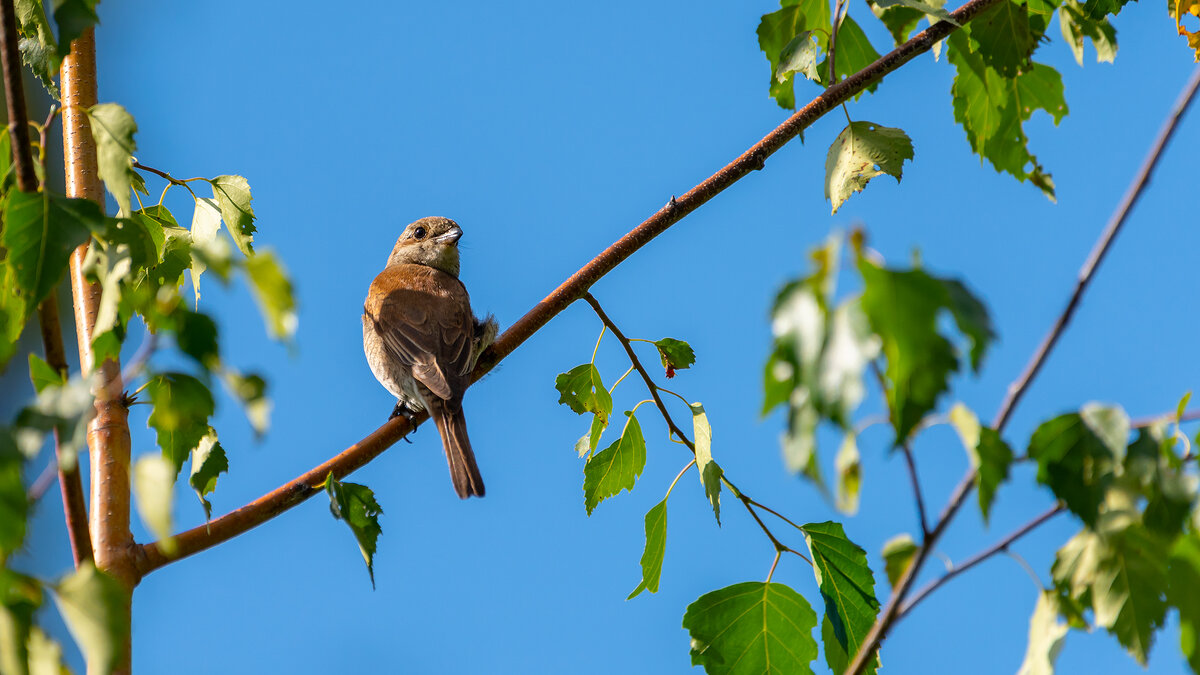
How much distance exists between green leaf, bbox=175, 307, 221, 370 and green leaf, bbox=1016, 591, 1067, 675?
5.31 feet

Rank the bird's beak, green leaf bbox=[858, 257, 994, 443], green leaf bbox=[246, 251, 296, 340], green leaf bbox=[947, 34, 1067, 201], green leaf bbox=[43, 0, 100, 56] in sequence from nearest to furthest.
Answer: green leaf bbox=[858, 257, 994, 443]
green leaf bbox=[246, 251, 296, 340]
green leaf bbox=[43, 0, 100, 56]
green leaf bbox=[947, 34, 1067, 201]
the bird's beak

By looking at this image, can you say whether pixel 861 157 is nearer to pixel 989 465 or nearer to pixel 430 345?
pixel 989 465

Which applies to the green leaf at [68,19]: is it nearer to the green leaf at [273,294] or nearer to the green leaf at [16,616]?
the green leaf at [273,294]

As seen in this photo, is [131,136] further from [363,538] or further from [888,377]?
[888,377]

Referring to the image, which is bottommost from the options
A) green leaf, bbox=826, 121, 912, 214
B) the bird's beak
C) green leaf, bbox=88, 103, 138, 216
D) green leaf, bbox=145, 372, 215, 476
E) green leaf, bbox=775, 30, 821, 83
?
green leaf, bbox=145, 372, 215, 476

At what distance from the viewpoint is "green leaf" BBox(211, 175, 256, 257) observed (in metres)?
3.48

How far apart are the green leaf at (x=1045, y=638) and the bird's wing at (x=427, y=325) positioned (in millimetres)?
3258

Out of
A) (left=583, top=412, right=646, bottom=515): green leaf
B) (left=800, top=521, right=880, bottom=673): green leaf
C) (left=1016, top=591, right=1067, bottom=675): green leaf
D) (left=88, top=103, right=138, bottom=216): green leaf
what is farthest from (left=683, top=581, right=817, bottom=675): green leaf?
(left=88, top=103, right=138, bottom=216): green leaf

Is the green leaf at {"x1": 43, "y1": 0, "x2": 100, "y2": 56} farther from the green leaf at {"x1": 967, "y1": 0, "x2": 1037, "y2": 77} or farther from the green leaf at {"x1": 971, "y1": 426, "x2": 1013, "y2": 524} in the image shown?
the green leaf at {"x1": 967, "y1": 0, "x2": 1037, "y2": 77}

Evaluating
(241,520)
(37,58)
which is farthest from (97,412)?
(37,58)

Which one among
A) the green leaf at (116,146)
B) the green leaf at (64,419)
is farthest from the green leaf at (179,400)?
the green leaf at (116,146)

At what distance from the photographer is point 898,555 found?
1.98 meters

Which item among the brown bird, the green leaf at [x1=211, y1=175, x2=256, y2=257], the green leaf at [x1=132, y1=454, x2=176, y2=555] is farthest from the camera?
the brown bird

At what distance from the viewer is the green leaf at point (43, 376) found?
2.18 m
